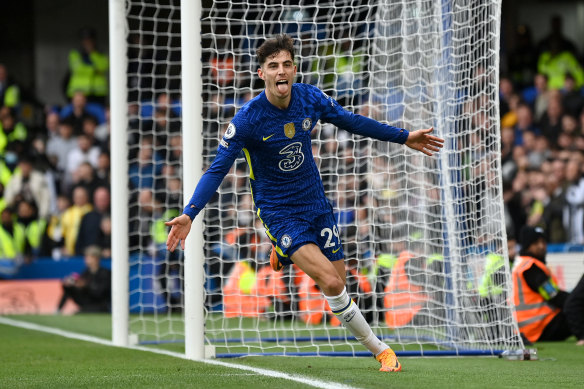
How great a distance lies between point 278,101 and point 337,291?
4.56ft

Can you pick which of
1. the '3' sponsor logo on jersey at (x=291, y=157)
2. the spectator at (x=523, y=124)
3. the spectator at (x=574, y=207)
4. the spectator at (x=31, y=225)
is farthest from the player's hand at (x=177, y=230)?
the spectator at (x=31, y=225)

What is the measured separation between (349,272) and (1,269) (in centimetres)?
714

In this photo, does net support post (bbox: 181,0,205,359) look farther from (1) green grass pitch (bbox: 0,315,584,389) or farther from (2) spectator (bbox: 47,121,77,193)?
(2) spectator (bbox: 47,121,77,193)

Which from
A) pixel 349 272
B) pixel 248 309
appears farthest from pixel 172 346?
pixel 349 272

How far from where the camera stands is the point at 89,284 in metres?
15.4

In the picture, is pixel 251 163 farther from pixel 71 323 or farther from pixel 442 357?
pixel 71 323

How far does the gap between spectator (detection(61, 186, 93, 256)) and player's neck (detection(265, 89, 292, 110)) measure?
10.3m


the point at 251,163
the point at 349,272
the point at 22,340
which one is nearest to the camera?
the point at 251,163

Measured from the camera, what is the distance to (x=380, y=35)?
10.2 meters

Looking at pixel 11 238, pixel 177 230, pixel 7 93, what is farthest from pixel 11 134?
pixel 177 230

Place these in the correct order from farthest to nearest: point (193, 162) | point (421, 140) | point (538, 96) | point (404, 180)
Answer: point (538, 96)
point (404, 180)
point (193, 162)
point (421, 140)

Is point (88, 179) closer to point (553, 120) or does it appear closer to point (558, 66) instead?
point (553, 120)

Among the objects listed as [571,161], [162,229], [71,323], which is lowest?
[71,323]

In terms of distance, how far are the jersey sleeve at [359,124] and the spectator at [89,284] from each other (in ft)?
29.5
